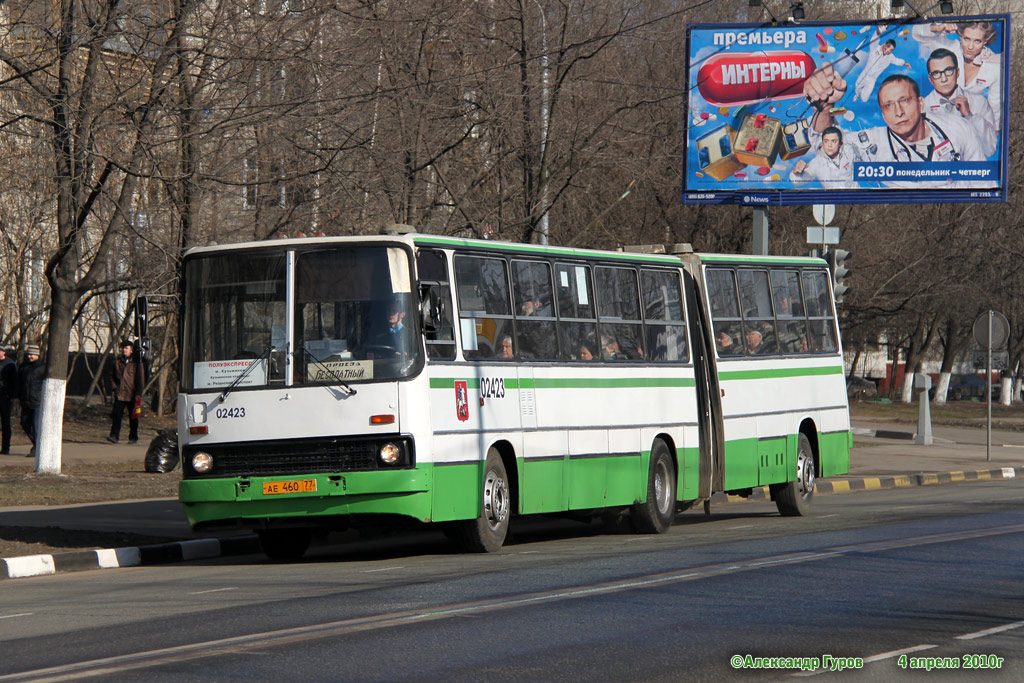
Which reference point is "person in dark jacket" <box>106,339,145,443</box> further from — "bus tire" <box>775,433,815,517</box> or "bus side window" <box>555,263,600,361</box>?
"bus side window" <box>555,263,600,361</box>

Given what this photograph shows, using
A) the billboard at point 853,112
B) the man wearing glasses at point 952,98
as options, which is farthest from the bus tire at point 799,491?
the man wearing glasses at point 952,98

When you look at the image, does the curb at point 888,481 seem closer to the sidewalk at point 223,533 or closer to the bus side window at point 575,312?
the sidewalk at point 223,533

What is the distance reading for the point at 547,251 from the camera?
14898mm

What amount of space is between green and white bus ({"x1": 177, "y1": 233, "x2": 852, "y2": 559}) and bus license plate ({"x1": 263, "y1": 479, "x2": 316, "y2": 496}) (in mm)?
21

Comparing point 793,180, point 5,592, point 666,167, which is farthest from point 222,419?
point 666,167

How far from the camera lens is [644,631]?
8.63 m

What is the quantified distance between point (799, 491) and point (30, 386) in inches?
535

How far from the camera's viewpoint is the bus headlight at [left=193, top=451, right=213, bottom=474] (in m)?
13.0

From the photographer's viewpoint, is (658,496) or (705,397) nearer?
(658,496)

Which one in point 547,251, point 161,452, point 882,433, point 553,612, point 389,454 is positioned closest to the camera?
point 553,612

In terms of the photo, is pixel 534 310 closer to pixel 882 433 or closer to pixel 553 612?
pixel 553 612

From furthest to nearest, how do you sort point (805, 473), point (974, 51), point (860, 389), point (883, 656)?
point (860, 389), point (974, 51), point (805, 473), point (883, 656)

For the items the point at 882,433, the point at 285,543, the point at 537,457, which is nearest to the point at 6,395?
the point at 285,543

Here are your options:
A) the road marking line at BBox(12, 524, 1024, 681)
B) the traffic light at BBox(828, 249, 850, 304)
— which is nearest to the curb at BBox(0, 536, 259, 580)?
the road marking line at BBox(12, 524, 1024, 681)
